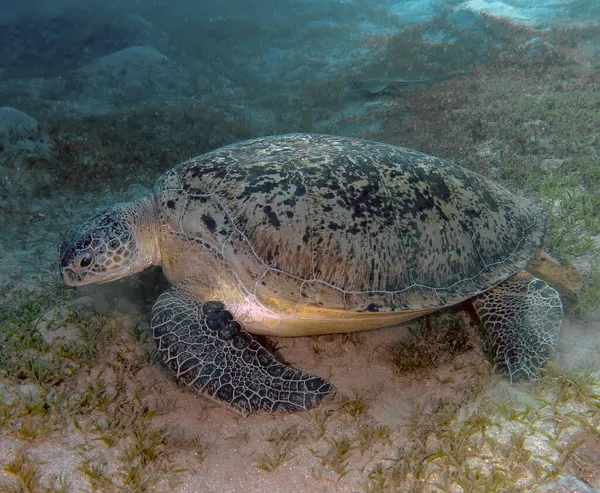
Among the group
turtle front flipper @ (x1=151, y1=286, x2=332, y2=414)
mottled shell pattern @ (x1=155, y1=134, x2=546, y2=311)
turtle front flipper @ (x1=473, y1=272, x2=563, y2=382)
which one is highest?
mottled shell pattern @ (x1=155, y1=134, x2=546, y2=311)

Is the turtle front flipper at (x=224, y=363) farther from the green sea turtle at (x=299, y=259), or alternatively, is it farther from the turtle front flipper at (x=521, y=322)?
the turtle front flipper at (x=521, y=322)

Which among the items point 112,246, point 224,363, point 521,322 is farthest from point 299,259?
point 521,322

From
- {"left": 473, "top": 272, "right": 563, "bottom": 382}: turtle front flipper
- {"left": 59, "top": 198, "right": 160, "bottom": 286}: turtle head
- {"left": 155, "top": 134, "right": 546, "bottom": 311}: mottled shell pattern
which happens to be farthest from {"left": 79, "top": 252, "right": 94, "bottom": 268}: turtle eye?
{"left": 473, "top": 272, "right": 563, "bottom": 382}: turtle front flipper

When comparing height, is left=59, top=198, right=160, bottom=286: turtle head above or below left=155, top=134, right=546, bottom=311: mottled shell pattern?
below

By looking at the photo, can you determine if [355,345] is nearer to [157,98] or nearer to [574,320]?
[574,320]

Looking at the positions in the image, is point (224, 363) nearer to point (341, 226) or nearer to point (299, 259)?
point (299, 259)

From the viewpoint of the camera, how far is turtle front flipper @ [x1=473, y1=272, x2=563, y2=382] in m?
2.36

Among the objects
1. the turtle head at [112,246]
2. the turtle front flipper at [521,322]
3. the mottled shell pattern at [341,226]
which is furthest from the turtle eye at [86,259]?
the turtle front flipper at [521,322]

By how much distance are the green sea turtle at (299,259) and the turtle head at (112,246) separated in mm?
11

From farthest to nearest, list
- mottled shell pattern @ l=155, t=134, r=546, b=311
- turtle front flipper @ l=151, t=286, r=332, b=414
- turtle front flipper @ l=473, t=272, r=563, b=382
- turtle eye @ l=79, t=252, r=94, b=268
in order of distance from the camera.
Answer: turtle eye @ l=79, t=252, r=94, b=268 < mottled shell pattern @ l=155, t=134, r=546, b=311 < turtle front flipper @ l=473, t=272, r=563, b=382 < turtle front flipper @ l=151, t=286, r=332, b=414

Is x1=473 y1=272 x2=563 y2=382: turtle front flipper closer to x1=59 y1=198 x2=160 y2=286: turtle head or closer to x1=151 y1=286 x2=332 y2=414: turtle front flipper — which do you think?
x1=151 y1=286 x2=332 y2=414: turtle front flipper

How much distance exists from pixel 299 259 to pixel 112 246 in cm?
152

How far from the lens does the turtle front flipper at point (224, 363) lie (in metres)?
2.17

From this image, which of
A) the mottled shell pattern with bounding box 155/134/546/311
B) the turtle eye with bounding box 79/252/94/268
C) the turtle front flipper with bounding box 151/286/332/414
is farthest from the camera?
the turtle eye with bounding box 79/252/94/268
